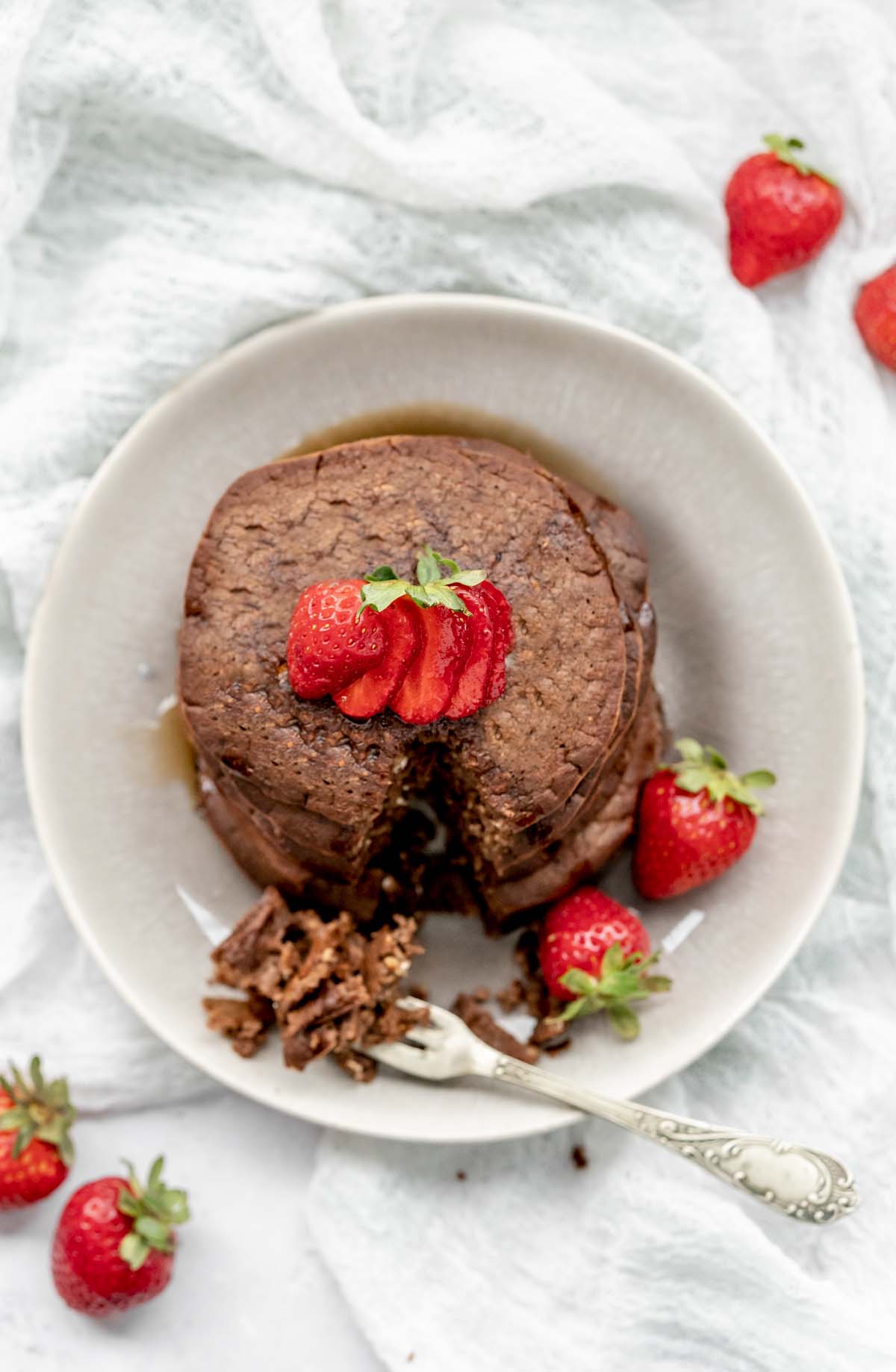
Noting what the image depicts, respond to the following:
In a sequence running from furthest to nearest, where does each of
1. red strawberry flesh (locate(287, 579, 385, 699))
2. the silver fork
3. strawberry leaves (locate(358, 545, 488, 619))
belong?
1. the silver fork
2. red strawberry flesh (locate(287, 579, 385, 699))
3. strawberry leaves (locate(358, 545, 488, 619))

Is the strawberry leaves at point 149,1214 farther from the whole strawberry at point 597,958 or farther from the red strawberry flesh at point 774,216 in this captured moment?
the red strawberry flesh at point 774,216

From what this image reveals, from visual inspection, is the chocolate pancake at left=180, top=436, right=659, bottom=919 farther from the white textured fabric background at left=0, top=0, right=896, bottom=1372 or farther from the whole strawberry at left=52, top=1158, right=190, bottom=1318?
the whole strawberry at left=52, top=1158, right=190, bottom=1318

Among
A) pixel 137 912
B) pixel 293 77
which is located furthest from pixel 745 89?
pixel 137 912

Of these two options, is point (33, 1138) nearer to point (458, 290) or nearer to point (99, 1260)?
point (99, 1260)

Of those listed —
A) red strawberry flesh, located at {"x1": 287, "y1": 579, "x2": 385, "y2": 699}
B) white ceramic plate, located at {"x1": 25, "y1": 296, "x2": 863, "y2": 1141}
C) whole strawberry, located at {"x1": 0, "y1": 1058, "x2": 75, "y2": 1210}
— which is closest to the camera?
red strawberry flesh, located at {"x1": 287, "y1": 579, "x2": 385, "y2": 699}

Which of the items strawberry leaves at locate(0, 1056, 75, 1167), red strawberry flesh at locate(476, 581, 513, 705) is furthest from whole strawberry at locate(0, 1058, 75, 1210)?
red strawberry flesh at locate(476, 581, 513, 705)

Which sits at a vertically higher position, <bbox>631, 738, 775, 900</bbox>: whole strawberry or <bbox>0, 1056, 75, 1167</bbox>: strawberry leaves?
<bbox>631, 738, 775, 900</bbox>: whole strawberry

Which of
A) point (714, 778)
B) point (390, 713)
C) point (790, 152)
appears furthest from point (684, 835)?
point (790, 152)

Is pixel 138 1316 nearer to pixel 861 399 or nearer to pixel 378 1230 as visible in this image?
pixel 378 1230
